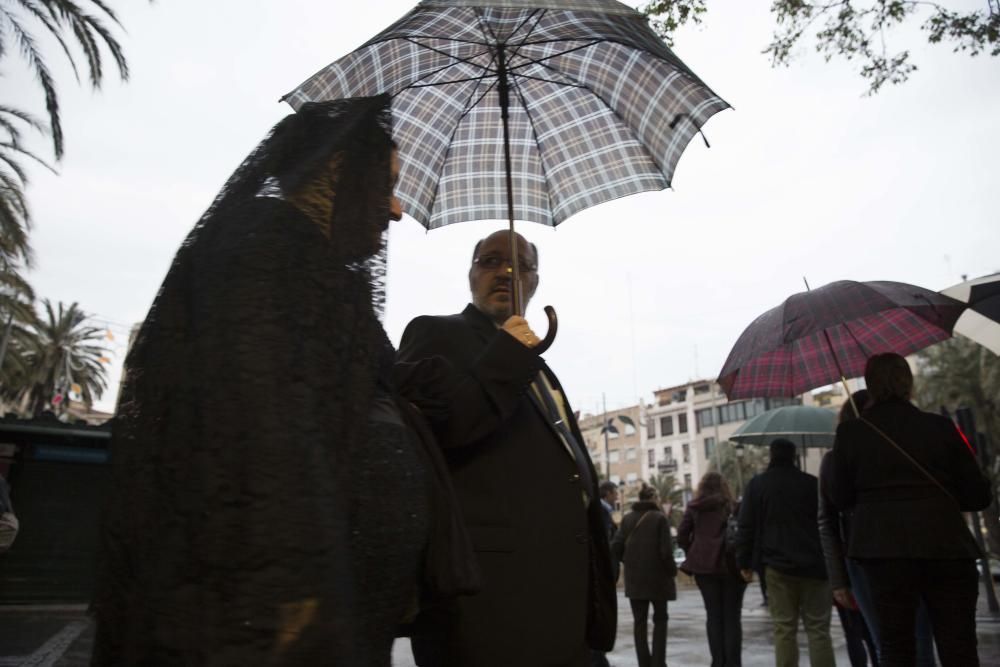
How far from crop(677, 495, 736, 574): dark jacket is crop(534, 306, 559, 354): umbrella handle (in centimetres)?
507

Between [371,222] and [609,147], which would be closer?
[371,222]

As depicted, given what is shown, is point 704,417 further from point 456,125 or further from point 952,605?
point 456,125

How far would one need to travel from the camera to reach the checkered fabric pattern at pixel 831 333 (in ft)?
15.2

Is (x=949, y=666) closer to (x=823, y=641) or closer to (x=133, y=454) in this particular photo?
(x=823, y=641)

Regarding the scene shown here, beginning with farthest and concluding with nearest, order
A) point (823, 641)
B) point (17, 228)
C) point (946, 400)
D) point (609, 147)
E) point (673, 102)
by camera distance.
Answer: point (946, 400)
point (17, 228)
point (823, 641)
point (609, 147)
point (673, 102)

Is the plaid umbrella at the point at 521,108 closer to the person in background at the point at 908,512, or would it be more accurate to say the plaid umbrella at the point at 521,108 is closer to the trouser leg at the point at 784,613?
the person in background at the point at 908,512

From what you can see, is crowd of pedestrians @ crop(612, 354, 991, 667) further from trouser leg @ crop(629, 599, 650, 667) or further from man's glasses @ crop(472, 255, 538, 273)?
man's glasses @ crop(472, 255, 538, 273)

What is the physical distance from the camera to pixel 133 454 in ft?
4.03

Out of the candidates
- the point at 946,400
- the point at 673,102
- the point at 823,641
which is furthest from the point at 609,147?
the point at 946,400

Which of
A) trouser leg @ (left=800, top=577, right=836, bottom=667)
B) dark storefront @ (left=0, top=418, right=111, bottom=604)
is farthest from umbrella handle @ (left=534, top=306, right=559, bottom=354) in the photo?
dark storefront @ (left=0, top=418, right=111, bottom=604)

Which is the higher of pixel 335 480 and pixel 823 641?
pixel 335 480

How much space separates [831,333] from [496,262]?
13.4ft

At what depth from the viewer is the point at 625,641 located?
942 centimetres

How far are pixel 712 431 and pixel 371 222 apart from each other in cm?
8010
